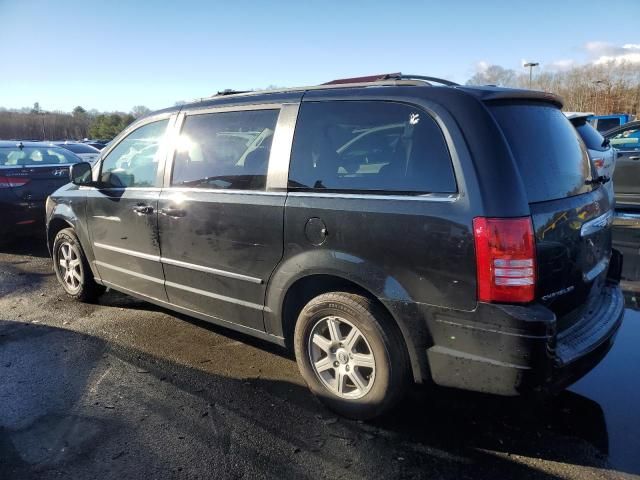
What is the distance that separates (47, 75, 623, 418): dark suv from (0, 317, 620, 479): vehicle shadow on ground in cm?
26

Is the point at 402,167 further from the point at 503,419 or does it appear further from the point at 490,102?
the point at 503,419

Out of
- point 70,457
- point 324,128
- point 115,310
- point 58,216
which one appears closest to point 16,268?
point 58,216

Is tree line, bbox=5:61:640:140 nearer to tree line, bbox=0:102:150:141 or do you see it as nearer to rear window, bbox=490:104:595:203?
tree line, bbox=0:102:150:141

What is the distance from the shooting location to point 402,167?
2648 mm

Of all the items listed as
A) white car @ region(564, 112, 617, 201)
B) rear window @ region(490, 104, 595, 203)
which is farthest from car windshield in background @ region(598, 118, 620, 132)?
rear window @ region(490, 104, 595, 203)

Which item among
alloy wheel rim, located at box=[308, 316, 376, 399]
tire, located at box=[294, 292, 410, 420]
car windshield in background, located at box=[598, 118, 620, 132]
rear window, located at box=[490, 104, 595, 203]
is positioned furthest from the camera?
car windshield in background, located at box=[598, 118, 620, 132]

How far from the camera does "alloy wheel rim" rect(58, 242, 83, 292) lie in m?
5.06

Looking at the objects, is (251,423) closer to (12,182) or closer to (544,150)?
(544,150)

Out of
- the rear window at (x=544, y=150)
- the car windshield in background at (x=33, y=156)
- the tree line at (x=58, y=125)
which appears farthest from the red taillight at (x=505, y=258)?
the tree line at (x=58, y=125)

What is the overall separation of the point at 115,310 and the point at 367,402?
3102mm

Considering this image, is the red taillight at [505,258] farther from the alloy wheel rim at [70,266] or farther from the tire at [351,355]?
the alloy wheel rim at [70,266]

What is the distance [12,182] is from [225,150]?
5.24 m

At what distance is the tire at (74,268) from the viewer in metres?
4.98

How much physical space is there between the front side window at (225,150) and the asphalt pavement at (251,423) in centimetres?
136
